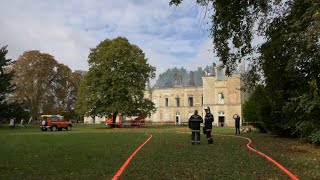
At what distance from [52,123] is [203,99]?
154ft

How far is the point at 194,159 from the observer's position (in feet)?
43.7

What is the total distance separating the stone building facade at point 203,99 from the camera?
3398 inches

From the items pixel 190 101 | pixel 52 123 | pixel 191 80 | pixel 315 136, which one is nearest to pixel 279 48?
pixel 315 136

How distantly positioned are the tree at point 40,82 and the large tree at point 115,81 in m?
16.4

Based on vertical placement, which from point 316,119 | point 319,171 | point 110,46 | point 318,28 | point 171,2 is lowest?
point 319,171

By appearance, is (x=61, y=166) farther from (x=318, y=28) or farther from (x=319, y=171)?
(x=318, y=28)

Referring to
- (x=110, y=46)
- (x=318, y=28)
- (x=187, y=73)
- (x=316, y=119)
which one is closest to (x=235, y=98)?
(x=187, y=73)

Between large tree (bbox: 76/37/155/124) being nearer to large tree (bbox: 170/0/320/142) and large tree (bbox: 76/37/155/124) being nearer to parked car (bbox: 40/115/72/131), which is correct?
parked car (bbox: 40/115/72/131)

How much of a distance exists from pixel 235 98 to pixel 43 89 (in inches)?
1489

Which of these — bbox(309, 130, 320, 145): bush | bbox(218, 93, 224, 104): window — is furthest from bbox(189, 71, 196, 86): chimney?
bbox(309, 130, 320, 145): bush

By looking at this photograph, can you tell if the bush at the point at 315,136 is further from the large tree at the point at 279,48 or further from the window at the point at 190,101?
the window at the point at 190,101

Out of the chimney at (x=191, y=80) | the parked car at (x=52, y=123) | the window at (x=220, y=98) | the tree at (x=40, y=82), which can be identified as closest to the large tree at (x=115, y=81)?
the parked car at (x=52, y=123)

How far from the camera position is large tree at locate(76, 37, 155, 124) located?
192 ft

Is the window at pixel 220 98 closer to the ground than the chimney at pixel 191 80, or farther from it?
closer to the ground
